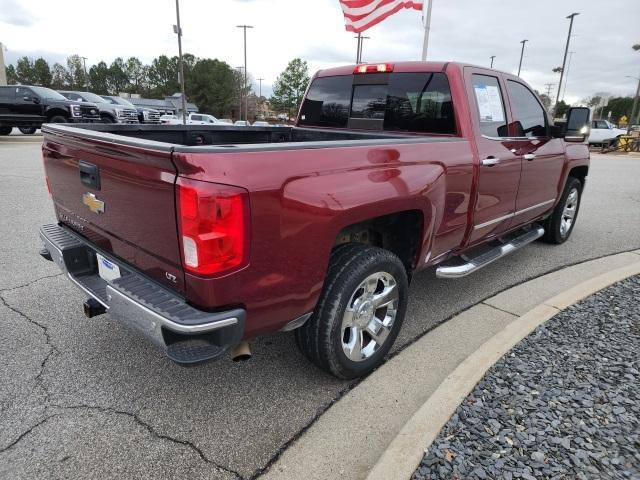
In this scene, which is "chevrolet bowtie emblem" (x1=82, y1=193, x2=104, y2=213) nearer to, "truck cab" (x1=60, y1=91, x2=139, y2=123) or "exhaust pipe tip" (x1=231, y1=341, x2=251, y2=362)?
"exhaust pipe tip" (x1=231, y1=341, x2=251, y2=362)

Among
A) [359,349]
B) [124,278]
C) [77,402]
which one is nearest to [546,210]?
[359,349]

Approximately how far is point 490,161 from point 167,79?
93315 millimetres

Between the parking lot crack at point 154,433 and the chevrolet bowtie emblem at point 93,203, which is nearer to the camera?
the parking lot crack at point 154,433

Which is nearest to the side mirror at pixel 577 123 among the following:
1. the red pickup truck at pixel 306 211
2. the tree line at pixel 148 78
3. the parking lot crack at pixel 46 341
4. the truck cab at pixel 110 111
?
the red pickup truck at pixel 306 211

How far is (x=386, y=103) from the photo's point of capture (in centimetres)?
373

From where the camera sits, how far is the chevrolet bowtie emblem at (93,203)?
2.45 metres

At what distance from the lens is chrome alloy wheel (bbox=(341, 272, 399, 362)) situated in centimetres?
264

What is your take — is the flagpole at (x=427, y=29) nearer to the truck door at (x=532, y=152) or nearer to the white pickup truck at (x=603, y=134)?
the truck door at (x=532, y=152)

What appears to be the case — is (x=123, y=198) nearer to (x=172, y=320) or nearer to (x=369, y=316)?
(x=172, y=320)

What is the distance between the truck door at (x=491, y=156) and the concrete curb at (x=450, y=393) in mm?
762

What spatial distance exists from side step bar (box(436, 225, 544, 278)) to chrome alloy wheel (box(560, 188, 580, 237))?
3.29 feet

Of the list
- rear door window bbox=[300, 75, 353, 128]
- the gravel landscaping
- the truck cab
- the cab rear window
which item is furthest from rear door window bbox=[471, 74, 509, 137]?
the truck cab

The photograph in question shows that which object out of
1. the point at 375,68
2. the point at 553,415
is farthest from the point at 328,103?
the point at 553,415

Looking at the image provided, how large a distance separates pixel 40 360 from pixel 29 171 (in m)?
8.75
